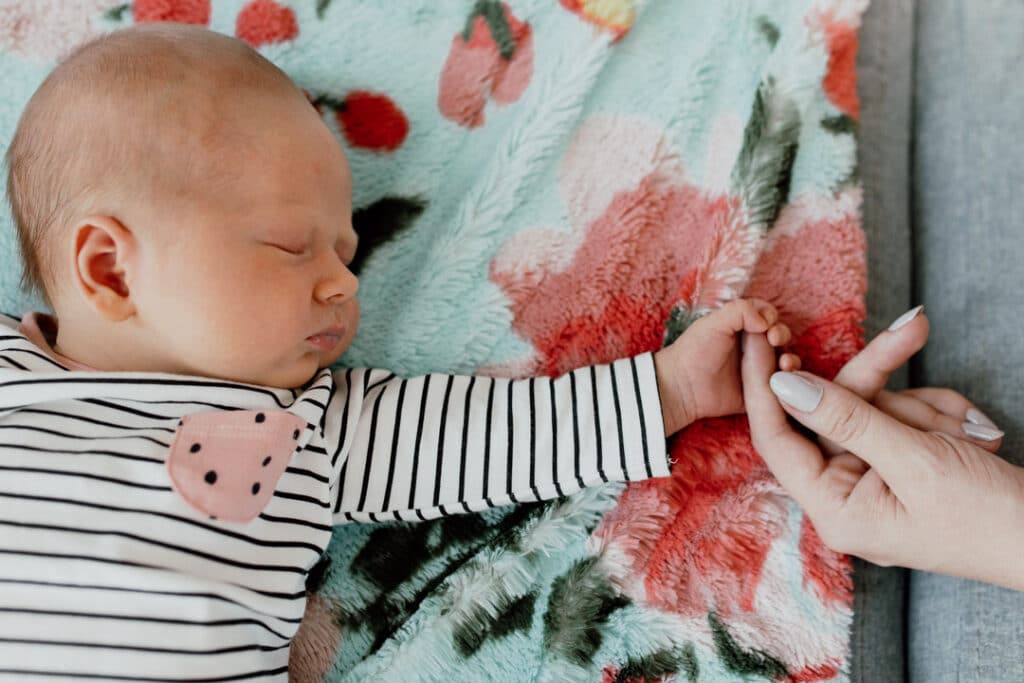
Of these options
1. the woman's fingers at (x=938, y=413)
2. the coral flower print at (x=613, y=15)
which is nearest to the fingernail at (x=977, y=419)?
the woman's fingers at (x=938, y=413)

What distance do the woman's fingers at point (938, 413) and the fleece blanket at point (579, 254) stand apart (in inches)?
3.0

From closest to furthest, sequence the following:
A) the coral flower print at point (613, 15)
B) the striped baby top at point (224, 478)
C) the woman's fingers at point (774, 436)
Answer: the striped baby top at point (224, 478)
the woman's fingers at point (774, 436)
the coral flower print at point (613, 15)

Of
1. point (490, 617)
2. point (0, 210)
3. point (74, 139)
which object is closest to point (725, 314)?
point (490, 617)

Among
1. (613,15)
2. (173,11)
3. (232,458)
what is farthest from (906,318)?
(173,11)

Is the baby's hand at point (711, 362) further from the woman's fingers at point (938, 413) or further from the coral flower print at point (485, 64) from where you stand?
the coral flower print at point (485, 64)

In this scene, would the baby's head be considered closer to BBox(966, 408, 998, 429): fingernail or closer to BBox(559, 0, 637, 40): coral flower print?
BBox(559, 0, 637, 40): coral flower print

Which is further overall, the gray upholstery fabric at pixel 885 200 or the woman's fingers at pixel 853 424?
the gray upholstery fabric at pixel 885 200

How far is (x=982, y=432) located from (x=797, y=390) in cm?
21

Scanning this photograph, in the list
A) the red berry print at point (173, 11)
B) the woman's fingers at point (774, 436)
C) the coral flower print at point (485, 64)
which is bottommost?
the woman's fingers at point (774, 436)

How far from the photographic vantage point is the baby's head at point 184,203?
901 millimetres

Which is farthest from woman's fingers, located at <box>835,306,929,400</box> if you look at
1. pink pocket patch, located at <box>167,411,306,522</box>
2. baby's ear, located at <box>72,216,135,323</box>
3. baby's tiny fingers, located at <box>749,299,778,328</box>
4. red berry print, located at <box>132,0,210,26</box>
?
red berry print, located at <box>132,0,210,26</box>

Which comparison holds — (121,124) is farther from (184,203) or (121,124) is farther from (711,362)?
(711,362)

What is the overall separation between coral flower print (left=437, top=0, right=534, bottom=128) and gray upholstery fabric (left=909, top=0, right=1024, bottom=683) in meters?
0.56

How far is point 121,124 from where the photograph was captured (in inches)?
35.6
